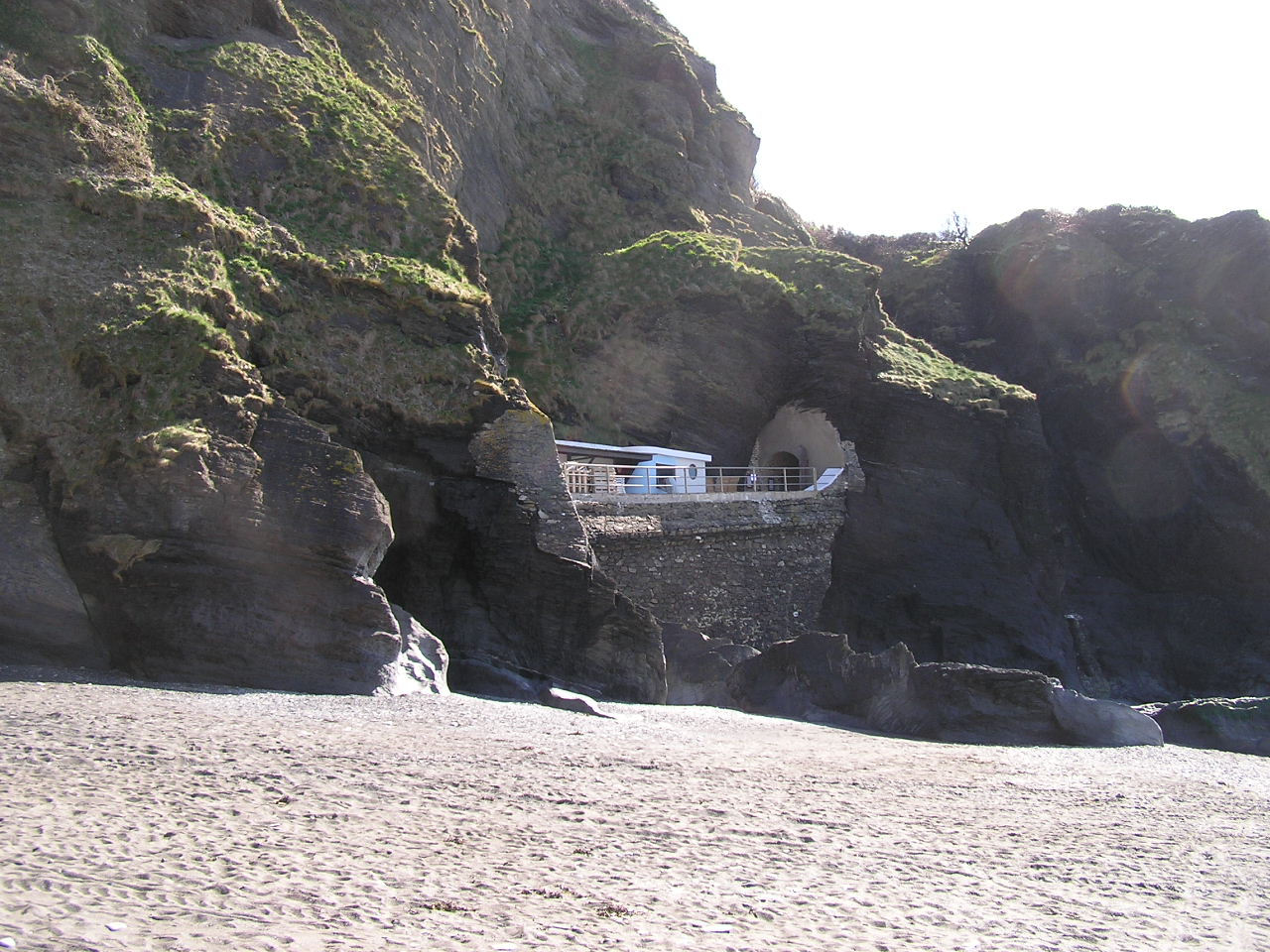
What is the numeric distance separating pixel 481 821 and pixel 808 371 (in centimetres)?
2512

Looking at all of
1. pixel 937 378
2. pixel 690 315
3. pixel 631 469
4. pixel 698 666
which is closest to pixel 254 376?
pixel 698 666

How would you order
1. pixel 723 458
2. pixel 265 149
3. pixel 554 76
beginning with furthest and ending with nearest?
pixel 554 76 → pixel 723 458 → pixel 265 149

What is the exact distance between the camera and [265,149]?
2108 centimetres

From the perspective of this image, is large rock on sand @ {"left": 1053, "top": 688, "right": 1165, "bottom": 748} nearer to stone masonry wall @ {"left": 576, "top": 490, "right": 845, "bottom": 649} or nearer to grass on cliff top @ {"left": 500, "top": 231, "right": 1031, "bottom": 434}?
stone masonry wall @ {"left": 576, "top": 490, "right": 845, "bottom": 649}

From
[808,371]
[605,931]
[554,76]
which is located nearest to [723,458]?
[808,371]

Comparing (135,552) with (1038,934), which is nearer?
(1038,934)

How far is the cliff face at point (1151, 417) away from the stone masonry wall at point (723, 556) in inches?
360

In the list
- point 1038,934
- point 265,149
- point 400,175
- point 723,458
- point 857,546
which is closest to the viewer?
point 1038,934

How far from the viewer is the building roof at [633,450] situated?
27.7m

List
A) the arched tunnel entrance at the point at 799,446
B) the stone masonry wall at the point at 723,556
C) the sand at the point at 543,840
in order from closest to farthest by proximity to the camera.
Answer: the sand at the point at 543,840
the stone masonry wall at the point at 723,556
the arched tunnel entrance at the point at 799,446

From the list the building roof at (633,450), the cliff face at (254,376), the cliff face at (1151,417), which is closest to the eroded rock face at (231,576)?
the cliff face at (254,376)

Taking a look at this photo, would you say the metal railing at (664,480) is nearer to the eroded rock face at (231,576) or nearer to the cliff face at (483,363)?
the cliff face at (483,363)

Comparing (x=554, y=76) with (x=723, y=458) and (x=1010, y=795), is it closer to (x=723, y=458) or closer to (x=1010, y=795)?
(x=723, y=458)

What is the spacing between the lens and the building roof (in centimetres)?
→ 2769
